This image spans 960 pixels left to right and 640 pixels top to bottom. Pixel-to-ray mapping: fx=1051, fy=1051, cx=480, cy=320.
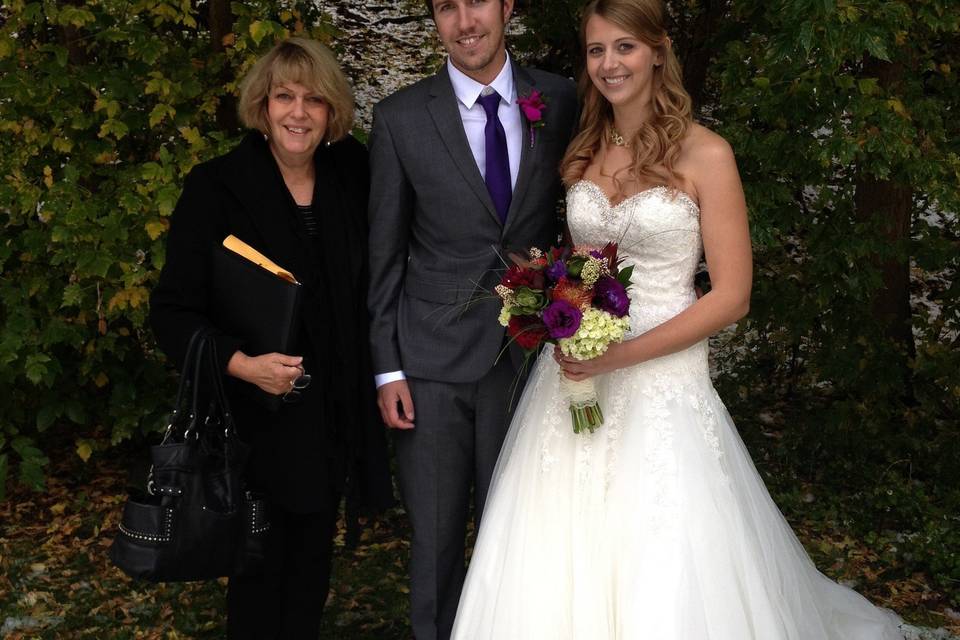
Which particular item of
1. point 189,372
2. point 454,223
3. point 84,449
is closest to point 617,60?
point 454,223

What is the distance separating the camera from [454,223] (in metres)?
3.33

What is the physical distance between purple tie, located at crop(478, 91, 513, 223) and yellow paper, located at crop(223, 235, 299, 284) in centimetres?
70

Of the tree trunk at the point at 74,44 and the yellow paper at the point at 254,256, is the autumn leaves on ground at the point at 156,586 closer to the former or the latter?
the yellow paper at the point at 254,256

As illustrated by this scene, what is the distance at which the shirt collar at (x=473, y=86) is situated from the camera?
11.0ft

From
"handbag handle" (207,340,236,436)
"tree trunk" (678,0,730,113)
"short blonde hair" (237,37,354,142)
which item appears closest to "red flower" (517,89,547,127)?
"short blonde hair" (237,37,354,142)

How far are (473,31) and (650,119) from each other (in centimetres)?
61

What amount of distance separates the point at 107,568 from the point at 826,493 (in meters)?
3.77

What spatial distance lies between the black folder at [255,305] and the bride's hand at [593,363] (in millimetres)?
789

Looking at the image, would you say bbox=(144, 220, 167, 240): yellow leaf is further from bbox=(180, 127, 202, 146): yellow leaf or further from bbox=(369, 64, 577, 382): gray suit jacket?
bbox=(369, 64, 577, 382): gray suit jacket

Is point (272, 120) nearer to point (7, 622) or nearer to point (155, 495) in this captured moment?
point (155, 495)

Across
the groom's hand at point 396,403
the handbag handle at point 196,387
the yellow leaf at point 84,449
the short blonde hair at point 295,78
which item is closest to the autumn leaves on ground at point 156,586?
the yellow leaf at point 84,449

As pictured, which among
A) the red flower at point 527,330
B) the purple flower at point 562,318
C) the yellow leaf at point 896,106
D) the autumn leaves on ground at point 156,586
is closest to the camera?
the purple flower at point 562,318

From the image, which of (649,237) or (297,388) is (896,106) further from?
(297,388)

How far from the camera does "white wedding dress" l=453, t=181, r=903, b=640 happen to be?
2.97 m
